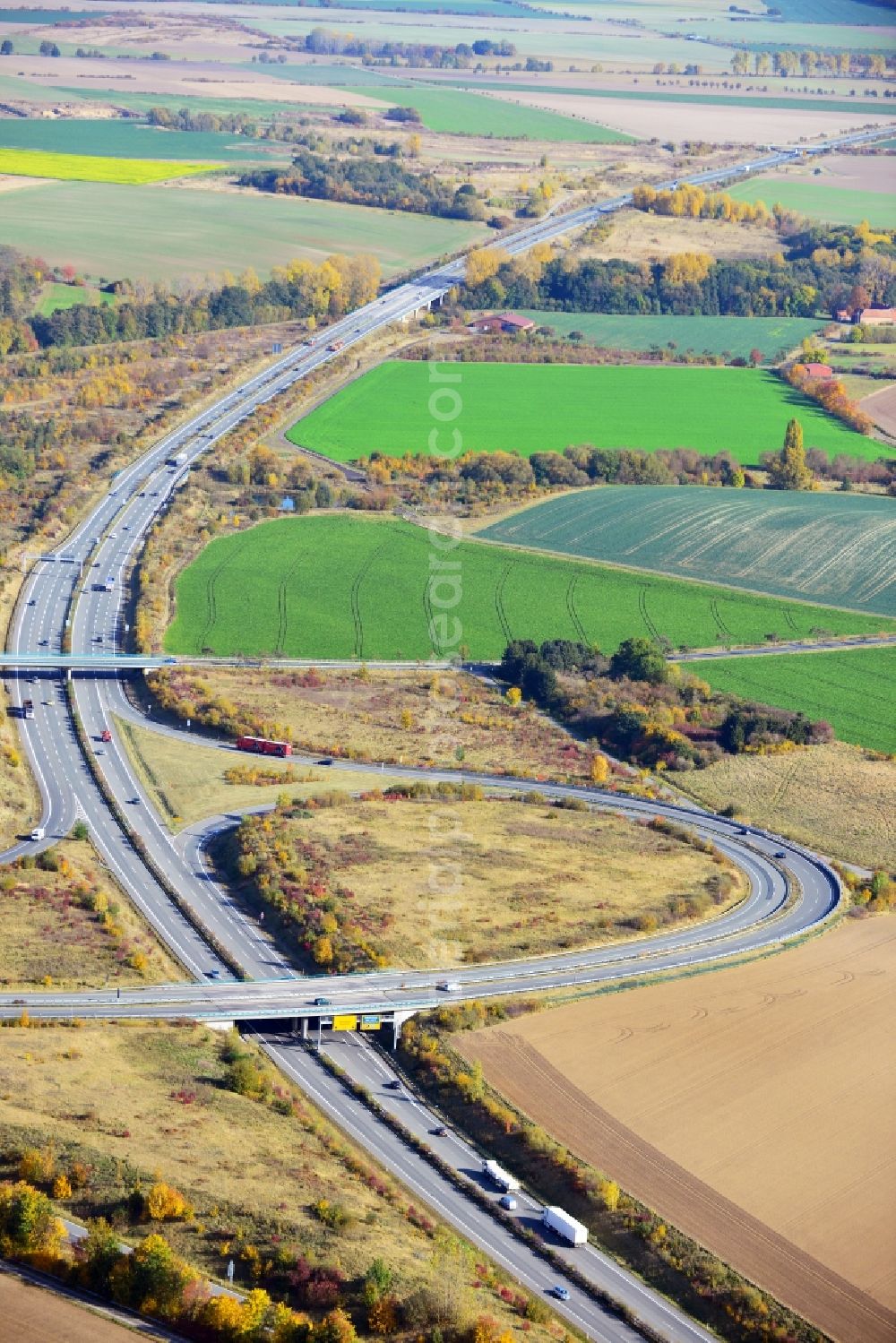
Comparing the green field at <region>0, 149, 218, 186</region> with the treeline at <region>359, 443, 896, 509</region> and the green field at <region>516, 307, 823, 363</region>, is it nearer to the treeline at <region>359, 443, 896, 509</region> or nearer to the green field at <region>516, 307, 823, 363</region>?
the green field at <region>516, 307, 823, 363</region>

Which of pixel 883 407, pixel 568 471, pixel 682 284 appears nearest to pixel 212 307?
pixel 682 284

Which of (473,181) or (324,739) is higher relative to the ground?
(473,181)

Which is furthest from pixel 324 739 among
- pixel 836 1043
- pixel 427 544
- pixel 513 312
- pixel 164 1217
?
pixel 513 312

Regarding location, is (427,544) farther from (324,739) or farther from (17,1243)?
(17,1243)

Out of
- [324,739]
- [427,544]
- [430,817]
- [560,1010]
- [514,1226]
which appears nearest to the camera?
[514,1226]

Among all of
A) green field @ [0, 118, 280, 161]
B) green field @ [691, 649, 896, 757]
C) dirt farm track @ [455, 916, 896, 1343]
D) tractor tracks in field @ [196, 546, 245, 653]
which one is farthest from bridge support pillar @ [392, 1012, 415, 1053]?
green field @ [0, 118, 280, 161]

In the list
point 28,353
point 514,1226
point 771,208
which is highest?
point 771,208

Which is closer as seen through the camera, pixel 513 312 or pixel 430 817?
pixel 430 817
